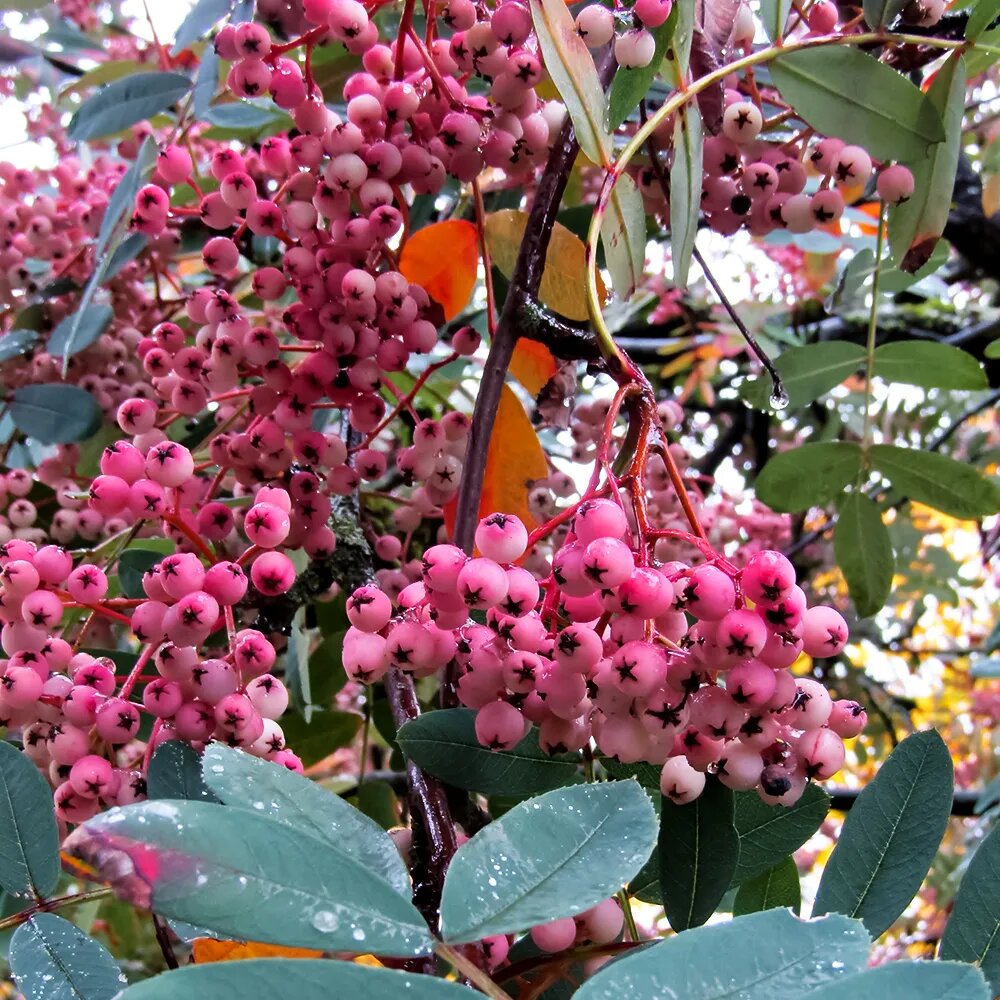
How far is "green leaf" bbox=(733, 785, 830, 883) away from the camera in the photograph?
64 centimetres

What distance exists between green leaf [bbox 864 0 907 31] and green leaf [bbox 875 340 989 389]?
50 cm

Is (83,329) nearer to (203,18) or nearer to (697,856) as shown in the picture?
(203,18)

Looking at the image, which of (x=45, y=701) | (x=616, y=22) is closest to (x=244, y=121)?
(x=616, y=22)

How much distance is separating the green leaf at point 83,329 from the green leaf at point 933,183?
84 cm

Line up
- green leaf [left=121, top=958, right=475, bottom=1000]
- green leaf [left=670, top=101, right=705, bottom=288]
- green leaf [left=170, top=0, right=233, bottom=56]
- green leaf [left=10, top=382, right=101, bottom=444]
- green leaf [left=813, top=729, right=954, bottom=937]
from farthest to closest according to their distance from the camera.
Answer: green leaf [left=10, top=382, right=101, bottom=444], green leaf [left=170, top=0, right=233, bottom=56], green leaf [left=670, top=101, right=705, bottom=288], green leaf [left=813, top=729, right=954, bottom=937], green leaf [left=121, top=958, right=475, bottom=1000]

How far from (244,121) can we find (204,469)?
463mm

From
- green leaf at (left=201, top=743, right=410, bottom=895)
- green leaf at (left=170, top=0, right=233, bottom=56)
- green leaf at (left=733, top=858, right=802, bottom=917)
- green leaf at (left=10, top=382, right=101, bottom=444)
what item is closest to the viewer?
green leaf at (left=201, top=743, right=410, bottom=895)

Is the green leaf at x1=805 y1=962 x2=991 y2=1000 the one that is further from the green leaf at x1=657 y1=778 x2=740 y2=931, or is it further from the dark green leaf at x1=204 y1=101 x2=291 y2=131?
the dark green leaf at x1=204 y1=101 x2=291 y2=131

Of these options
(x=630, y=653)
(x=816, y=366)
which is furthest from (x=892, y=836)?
(x=816, y=366)

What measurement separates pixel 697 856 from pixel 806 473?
733 millimetres

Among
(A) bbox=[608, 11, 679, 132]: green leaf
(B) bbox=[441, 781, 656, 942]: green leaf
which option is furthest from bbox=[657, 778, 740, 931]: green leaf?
(A) bbox=[608, 11, 679, 132]: green leaf

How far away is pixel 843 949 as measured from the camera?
0.40 m

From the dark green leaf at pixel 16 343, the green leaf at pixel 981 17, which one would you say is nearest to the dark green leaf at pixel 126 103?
the dark green leaf at pixel 16 343

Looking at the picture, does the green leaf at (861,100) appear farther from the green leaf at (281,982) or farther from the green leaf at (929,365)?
the green leaf at (281,982)
